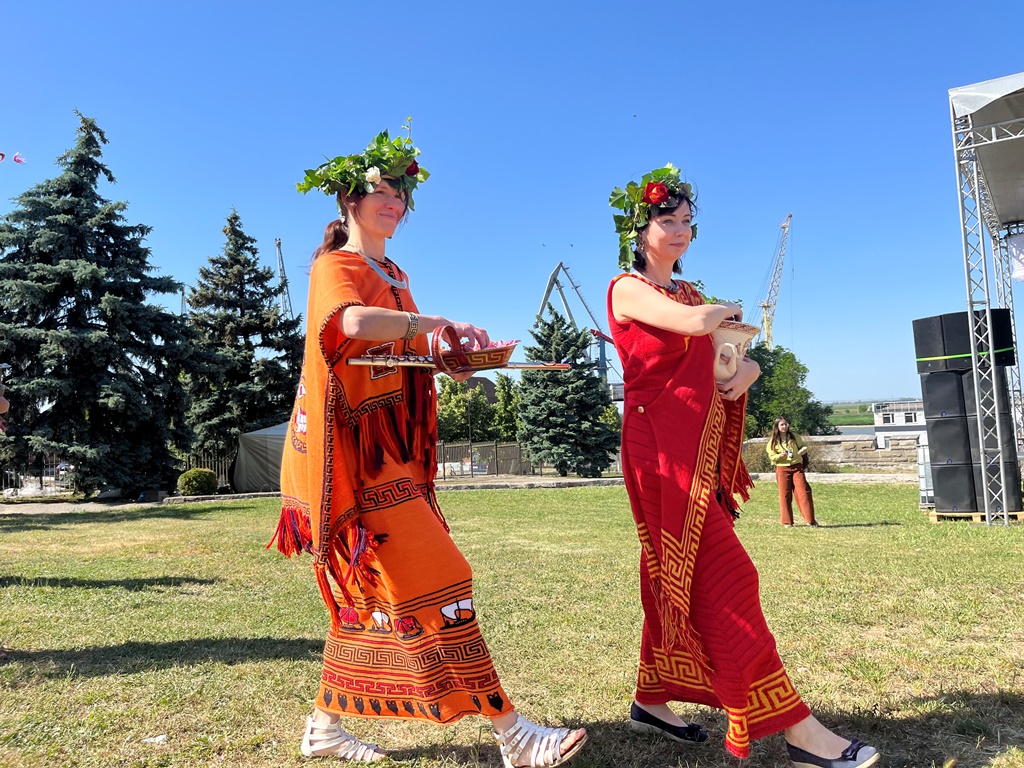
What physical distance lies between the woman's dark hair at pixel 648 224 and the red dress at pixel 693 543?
7.4 inches

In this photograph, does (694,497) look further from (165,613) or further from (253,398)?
(253,398)

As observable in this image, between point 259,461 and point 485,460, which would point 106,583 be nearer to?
point 259,461

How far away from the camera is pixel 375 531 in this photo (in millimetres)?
2502

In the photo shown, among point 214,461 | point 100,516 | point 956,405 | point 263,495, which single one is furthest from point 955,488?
point 214,461

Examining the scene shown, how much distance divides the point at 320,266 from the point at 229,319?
27.4m

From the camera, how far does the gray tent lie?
24.3 metres

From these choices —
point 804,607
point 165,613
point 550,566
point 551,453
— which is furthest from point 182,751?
point 551,453

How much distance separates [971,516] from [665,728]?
9.17m

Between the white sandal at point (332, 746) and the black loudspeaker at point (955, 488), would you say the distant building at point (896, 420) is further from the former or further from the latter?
the white sandal at point (332, 746)

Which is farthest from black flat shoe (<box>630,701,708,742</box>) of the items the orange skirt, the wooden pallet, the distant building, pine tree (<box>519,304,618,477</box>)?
pine tree (<box>519,304,618,477</box>)

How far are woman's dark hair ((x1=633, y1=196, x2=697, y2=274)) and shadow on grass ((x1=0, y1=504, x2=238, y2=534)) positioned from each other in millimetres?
13434

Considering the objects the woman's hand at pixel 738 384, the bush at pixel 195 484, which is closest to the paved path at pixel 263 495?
the bush at pixel 195 484

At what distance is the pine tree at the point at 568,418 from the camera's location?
28094mm

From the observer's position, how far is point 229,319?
2806cm
